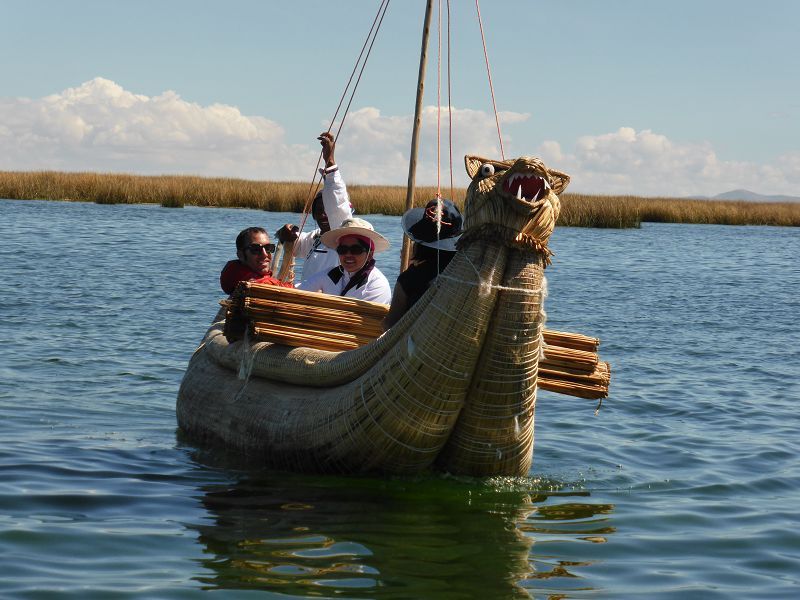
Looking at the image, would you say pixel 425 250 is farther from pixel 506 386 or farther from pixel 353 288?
pixel 353 288

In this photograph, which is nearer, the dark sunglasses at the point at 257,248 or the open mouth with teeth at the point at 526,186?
the open mouth with teeth at the point at 526,186

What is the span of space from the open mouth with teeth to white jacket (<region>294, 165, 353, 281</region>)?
8.49 ft

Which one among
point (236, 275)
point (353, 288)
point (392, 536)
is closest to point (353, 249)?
point (353, 288)

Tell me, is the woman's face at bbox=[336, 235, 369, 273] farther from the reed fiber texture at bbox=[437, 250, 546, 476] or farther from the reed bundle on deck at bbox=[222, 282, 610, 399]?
the reed fiber texture at bbox=[437, 250, 546, 476]

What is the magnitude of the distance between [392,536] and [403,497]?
565 mm

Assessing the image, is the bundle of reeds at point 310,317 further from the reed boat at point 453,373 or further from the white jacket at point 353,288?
the white jacket at point 353,288

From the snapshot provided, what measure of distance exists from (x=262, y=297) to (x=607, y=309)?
11451 millimetres

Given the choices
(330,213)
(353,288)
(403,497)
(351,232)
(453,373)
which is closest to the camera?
(453,373)

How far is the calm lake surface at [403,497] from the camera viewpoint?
4.86m

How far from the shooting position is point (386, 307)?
6.43 metres

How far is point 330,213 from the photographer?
782 centimetres

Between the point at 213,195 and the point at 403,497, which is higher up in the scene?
the point at 213,195

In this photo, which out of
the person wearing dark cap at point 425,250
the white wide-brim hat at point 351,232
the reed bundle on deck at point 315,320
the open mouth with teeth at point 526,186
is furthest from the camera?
the white wide-brim hat at point 351,232

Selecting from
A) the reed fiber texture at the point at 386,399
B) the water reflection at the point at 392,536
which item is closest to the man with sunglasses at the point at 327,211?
the reed fiber texture at the point at 386,399
